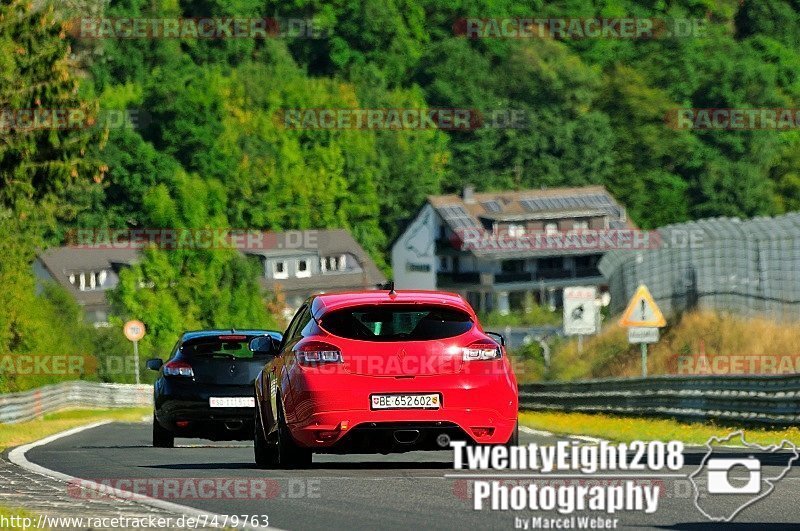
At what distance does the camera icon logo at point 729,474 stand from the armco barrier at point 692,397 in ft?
24.6

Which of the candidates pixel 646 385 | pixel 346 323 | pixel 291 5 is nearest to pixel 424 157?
pixel 291 5

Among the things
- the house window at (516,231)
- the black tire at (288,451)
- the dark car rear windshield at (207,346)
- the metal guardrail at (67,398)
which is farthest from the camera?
the house window at (516,231)

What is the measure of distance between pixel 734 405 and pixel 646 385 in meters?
5.24

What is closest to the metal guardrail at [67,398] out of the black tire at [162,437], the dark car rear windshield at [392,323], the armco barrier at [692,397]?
the armco barrier at [692,397]

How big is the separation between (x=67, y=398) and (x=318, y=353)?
41.2 meters

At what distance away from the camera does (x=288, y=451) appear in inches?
635

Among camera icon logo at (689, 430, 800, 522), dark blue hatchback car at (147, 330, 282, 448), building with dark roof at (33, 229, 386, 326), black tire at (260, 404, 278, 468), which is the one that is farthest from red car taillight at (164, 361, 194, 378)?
building with dark roof at (33, 229, 386, 326)

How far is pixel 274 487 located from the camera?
14.7m

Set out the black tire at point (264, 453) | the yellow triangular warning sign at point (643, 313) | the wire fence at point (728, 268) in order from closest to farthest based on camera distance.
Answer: the black tire at point (264, 453) < the yellow triangular warning sign at point (643, 313) < the wire fence at point (728, 268)

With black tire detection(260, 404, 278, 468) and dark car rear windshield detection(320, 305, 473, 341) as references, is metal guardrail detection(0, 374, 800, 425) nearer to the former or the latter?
black tire detection(260, 404, 278, 468)

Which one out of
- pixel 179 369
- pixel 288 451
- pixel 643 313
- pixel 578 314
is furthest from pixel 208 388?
pixel 578 314

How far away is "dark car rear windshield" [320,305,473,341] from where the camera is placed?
621 inches

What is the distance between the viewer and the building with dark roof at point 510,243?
142 metres

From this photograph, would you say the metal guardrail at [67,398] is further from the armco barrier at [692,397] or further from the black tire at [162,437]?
the black tire at [162,437]
